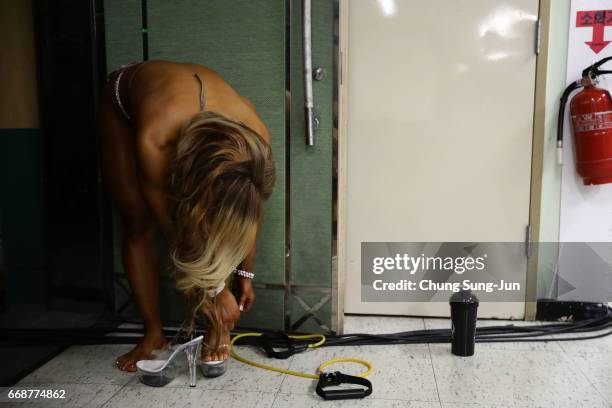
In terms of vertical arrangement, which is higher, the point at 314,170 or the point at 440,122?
the point at 440,122

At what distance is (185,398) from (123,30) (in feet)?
5.37

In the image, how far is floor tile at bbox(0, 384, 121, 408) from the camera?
155 centimetres

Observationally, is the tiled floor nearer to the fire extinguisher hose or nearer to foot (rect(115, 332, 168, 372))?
foot (rect(115, 332, 168, 372))

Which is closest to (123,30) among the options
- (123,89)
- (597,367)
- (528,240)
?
(123,89)

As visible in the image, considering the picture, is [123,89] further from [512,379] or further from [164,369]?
[512,379]

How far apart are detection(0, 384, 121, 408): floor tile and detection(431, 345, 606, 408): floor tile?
115 cm

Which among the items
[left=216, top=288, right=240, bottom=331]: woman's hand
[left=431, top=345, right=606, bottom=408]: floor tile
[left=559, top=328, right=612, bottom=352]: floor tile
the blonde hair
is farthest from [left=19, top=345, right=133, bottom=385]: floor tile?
[left=559, top=328, right=612, bottom=352]: floor tile

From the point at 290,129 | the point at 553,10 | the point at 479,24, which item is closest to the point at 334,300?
the point at 290,129

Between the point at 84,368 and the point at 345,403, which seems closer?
the point at 345,403

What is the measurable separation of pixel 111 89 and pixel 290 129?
74 cm

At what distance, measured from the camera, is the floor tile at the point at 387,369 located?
65.1 inches

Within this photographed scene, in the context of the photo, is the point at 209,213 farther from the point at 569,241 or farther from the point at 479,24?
the point at 569,241

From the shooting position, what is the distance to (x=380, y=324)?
2.34 meters

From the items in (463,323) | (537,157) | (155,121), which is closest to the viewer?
(155,121)
